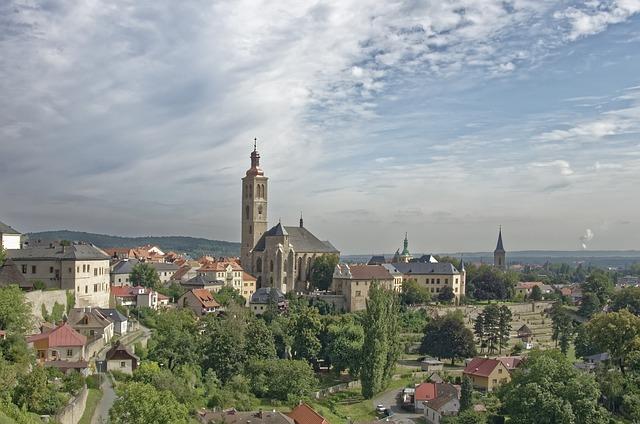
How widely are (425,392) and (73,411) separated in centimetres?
2643

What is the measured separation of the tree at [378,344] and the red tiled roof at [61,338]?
810 inches

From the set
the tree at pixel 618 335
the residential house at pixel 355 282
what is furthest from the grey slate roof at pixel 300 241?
the tree at pixel 618 335

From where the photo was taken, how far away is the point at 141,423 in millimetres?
23562

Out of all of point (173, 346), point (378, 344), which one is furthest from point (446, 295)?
point (173, 346)

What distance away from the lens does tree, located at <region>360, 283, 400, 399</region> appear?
4834cm

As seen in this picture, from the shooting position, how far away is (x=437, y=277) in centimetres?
8675

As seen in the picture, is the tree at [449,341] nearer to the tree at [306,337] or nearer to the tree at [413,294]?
the tree at [306,337]

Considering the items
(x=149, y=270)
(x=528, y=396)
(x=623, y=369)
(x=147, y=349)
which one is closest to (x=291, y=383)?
(x=147, y=349)

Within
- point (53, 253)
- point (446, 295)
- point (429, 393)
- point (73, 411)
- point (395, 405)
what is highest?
point (53, 253)

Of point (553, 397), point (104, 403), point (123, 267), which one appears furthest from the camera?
point (123, 267)

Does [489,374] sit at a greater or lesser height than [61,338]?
lesser

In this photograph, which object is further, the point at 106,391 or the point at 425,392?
the point at 425,392

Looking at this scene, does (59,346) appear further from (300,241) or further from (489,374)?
(300,241)

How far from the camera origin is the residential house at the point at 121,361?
122 ft
